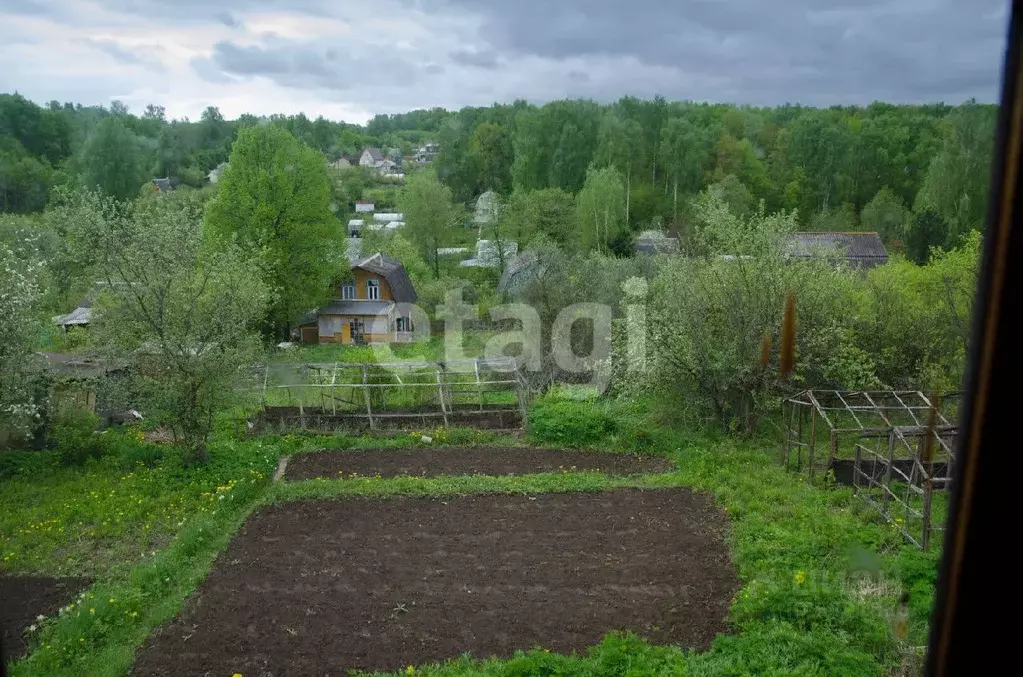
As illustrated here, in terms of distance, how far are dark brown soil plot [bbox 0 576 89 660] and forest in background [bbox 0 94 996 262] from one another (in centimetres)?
2491

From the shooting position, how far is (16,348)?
41.3 feet

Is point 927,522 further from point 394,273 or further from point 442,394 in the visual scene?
point 394,273

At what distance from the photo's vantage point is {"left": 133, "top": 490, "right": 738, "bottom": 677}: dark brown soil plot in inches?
310

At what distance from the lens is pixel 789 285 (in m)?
15.2

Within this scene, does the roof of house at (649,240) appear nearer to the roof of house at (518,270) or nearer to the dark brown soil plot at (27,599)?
the roof of house at (518,270)

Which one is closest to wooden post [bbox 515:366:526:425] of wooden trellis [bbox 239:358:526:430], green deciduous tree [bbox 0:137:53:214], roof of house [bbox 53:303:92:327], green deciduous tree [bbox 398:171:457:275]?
wooden trellis [bbox 239:358:526:430]

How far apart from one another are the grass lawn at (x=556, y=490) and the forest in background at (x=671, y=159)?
16.5 m

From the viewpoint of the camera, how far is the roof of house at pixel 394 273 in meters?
30.7

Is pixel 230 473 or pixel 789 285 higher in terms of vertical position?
pixel 789 285

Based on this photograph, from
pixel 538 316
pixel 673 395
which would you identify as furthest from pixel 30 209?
pixel 673 395

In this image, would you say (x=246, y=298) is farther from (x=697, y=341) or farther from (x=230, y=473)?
(x=697, y=341)

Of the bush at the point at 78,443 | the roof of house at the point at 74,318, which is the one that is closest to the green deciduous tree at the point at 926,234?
the bush at the point at 78,443

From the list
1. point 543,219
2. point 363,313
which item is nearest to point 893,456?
point 363,313

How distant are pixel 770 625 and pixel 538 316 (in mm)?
16170
